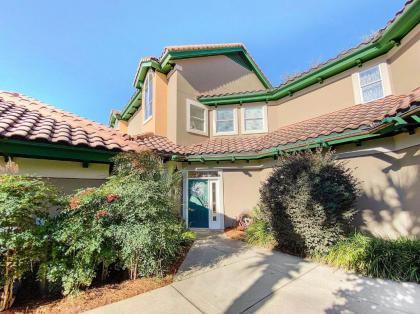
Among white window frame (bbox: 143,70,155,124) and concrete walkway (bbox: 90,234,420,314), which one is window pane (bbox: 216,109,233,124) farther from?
concrete walkway (bbox: 90,234,420,314)

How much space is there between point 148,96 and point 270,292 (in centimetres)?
1132

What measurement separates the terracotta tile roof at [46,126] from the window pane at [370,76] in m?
9.60

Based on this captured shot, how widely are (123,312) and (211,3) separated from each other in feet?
38.3

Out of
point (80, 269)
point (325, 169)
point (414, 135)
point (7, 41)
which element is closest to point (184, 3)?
point (7, 41)

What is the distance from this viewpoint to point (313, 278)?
4926mm

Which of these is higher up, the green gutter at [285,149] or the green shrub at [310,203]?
the green gutter at [285,149]

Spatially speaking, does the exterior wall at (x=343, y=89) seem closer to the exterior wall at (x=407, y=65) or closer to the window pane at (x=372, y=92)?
the exterior wall at (x=407, y=65)

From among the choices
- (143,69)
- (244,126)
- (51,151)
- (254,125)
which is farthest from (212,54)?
(51,151)

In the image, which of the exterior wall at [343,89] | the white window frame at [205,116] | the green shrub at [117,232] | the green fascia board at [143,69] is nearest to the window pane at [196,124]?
the white window frame at [205,116]

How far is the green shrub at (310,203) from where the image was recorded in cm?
595

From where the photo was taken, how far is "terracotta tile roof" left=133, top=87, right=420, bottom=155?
6667 millimetres

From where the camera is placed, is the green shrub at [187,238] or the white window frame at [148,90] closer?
the green shrub at [187,238]

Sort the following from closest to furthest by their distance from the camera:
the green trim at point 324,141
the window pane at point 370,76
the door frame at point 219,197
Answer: the green trim at point 324,141
the window pane at point 370,76
the door frame at point 219,197

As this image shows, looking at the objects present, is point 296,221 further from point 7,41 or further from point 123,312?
point 7,41
